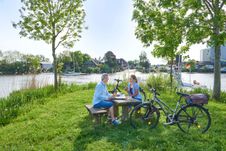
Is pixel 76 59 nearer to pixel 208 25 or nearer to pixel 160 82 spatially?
pixel 160 82

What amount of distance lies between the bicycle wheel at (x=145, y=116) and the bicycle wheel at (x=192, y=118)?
52 cm

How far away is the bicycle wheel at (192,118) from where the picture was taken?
4768mm

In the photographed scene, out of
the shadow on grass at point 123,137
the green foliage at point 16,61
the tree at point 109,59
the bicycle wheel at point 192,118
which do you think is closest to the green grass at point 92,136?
the shadow on grass at point 123,137

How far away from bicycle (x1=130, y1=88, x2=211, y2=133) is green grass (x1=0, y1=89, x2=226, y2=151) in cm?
18

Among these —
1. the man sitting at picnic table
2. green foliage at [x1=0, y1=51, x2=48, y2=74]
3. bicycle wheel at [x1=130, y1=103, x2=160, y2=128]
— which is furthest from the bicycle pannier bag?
green foliage at [x1=0, y1=51, x2=48, y2=74]

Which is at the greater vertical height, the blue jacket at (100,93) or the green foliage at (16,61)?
the green foliage at (16,61)

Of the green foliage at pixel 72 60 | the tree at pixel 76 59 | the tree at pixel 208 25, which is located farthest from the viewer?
the tree at pixel 76 59

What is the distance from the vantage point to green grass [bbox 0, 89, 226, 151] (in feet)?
13.5

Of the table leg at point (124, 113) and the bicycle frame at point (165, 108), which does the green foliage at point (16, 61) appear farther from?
the bicycle frame at point (165, 108)

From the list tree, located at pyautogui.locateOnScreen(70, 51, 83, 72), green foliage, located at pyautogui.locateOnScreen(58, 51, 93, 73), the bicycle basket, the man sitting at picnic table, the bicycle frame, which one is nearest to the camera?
the bicycle basket

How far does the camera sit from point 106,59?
Answer: 188 feet

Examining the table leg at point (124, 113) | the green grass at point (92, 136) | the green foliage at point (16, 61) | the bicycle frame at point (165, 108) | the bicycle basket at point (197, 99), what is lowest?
the green grass at point (92, 136)

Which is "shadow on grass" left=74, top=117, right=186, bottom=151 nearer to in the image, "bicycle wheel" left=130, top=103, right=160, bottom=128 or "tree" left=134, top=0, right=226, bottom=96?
"bicycle wheel" left=130, top=103, right=160, bottom=128

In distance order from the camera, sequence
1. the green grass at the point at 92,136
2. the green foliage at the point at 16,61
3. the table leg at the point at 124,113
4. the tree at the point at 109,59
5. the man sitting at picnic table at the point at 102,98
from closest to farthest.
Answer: the green grass at the point at 92,136
the man sitting at picnic table at the point at 102,98
the table leg at the point at 124,113
the green foliage at the point at 16,61
the tree at the point at 109,59
